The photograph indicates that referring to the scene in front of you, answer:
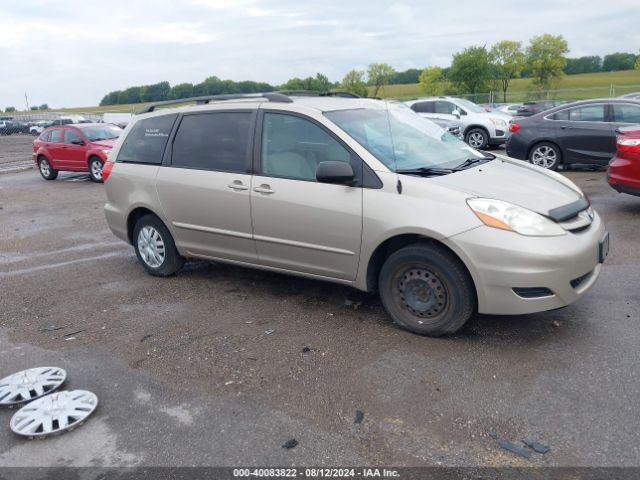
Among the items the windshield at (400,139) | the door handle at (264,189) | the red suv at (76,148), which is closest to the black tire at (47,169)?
the red suv at (76,148)

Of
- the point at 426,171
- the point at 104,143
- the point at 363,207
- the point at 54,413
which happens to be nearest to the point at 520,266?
the point at 426,171

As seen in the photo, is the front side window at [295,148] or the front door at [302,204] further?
the front side window at [295,148]

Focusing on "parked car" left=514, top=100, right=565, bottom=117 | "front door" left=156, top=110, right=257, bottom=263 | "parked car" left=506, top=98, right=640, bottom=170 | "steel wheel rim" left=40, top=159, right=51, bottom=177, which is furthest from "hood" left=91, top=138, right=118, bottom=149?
"parked car" left=514, top=100, right=565, bottom=117

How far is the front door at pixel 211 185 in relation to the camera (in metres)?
5.22

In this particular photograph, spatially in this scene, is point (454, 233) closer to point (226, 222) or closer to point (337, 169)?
point (337, 169)

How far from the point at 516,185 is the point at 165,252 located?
3588mm

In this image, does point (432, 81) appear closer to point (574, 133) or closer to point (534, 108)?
point (534, 108)

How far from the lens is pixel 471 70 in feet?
216

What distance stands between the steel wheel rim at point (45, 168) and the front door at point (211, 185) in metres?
12.8

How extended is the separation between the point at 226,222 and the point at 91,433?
7.84ft

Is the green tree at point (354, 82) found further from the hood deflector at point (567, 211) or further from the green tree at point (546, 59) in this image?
the hood deflector at point (567, 211)

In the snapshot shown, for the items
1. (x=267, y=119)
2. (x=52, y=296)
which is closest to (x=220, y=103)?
(x=267, y=119)

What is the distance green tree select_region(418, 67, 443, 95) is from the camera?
79581 millimetres

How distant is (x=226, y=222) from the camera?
533 cm
